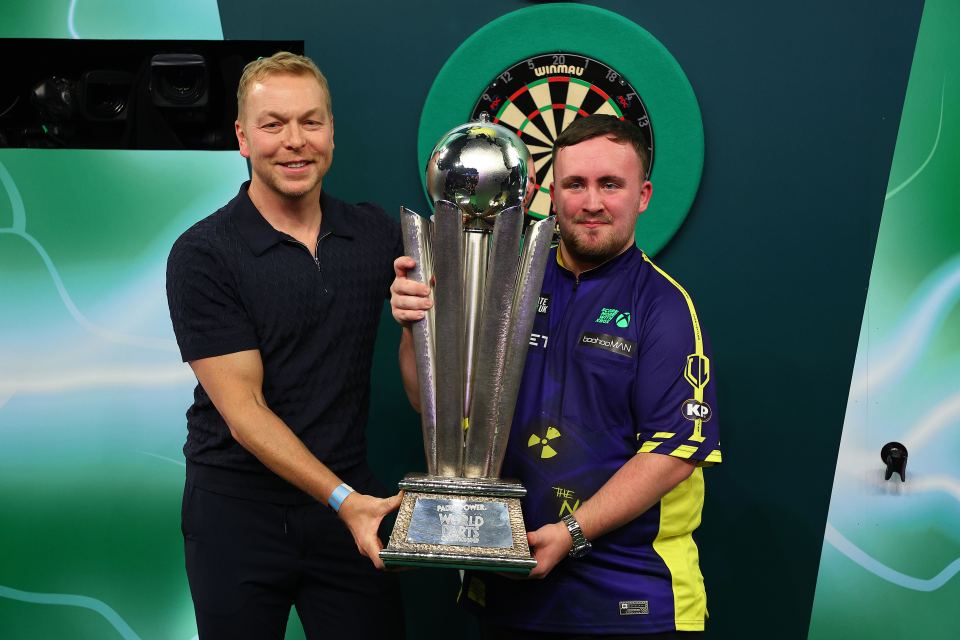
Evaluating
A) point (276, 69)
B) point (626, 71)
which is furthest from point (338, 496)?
point (626, 71)

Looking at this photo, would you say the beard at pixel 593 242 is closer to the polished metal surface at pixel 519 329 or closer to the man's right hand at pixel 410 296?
the polished metal surface at pixel 519 329

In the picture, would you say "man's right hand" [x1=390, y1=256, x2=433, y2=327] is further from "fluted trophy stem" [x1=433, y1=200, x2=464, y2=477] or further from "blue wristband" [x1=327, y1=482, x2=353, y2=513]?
"blue wristband" [x1=327, y1=482, x2=353, y2=513]

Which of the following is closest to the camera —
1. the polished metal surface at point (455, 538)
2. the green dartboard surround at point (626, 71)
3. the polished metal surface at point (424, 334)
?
the polished metal surface at point (455, 538)

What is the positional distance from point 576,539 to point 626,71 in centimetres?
124

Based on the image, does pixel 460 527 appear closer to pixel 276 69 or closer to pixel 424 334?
pixel 424 334

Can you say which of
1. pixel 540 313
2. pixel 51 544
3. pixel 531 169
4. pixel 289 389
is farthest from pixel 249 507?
pixel 51 544

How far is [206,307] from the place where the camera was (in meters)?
1.65

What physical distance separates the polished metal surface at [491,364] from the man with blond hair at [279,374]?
0.27 meters

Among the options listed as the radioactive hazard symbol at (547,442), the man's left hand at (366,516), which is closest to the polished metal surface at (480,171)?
the radioactive hazard symbol at (547,442)

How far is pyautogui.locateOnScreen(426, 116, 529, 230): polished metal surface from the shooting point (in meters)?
1.49

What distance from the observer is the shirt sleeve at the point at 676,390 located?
1518 mm

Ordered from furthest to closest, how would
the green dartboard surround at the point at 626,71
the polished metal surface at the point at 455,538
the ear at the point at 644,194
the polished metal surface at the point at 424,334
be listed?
1. the green dartboard surround at the point at 626,71
2. the ear at the point at 644,194
3. the polished metal surface at the point at 424,334
4. the polished metal surface at the point at 455,538

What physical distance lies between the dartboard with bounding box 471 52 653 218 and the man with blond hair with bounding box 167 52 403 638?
2.09ft

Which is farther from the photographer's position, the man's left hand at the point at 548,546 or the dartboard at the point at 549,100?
the dartboard at the point at 549,100
